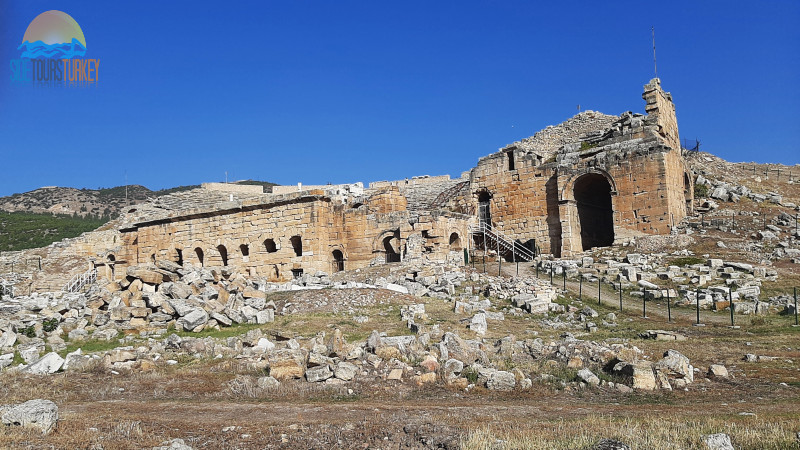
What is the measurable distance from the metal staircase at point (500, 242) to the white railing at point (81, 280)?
18220mm

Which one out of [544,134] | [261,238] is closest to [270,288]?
[261,238]

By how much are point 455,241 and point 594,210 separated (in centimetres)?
724

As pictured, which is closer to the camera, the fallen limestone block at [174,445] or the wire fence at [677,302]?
the fallen limestone block at [174,445]

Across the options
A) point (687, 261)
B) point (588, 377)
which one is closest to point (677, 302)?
point (687, 261)

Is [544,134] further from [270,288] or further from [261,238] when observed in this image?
[270,288]

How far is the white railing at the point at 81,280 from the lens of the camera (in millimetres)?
28150

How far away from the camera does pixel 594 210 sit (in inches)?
1114

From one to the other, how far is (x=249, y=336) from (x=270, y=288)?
8124 mm

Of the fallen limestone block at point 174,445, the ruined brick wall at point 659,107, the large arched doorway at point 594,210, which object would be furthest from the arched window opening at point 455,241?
the fallen limestone block at point 174,445

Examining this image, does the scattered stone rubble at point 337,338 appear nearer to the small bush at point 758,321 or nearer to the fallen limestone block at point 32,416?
the fallen limestone block at point 32,416

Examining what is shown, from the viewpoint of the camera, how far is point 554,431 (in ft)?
22.5

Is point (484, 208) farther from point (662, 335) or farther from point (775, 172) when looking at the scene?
point (775, 172)

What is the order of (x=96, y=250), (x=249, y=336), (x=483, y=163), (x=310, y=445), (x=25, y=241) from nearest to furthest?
(x=310, y=445) < (x=249, y=336) < (x=483, y=163) < (x=96, y=250) < (x=25, y=241)

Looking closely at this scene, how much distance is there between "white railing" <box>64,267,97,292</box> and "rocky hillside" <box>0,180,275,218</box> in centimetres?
4597
